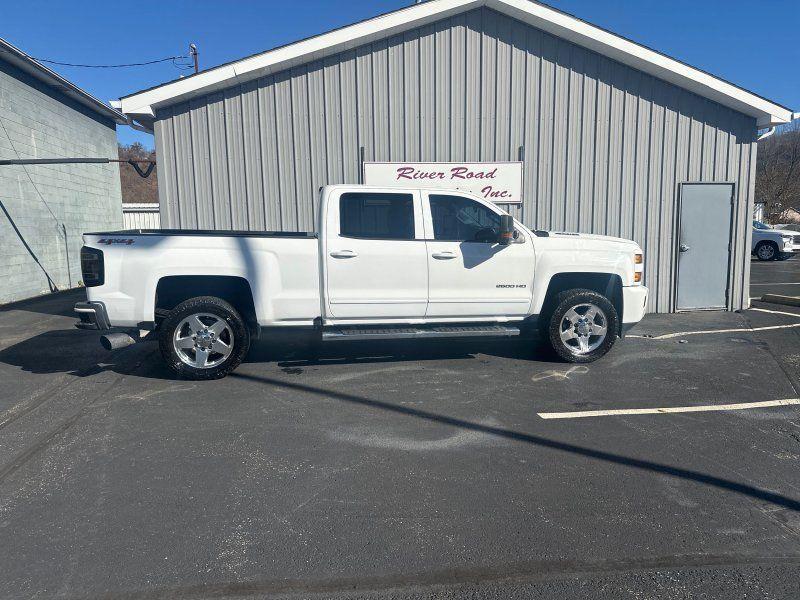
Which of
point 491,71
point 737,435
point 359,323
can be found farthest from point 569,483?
point 491,71

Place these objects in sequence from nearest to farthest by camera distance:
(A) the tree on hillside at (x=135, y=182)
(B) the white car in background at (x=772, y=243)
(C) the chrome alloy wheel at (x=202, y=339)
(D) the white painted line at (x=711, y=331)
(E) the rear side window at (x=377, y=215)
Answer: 1. (C) the chrome alloy wheel at (x=202, y=339)
2. (E) the rear side window at (x=377, y=215)
3. (D) the white painted line at (x=711, y=331)
4. (B) the white car in background at (x=772, y=243)
5. (A) the tree on hillside at (x=135, y=182)

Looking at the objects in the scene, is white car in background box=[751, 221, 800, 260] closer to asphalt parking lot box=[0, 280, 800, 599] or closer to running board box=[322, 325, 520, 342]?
asphalt parking lot box=[0, 280, 800, 599]

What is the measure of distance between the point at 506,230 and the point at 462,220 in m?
0.56

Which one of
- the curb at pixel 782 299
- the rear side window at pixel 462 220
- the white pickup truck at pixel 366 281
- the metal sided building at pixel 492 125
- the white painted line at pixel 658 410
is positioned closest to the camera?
the white painted line at pixel 658 410

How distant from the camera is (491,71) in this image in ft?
30.7

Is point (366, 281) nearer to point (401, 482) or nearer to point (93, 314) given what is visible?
point (93, 314)

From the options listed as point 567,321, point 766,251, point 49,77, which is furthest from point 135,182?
point 567,321

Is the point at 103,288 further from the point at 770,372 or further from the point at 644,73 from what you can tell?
the point at 644,73

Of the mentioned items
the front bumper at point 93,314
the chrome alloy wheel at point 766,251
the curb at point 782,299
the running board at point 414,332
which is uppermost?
the chrome alloy wheel at point 766,251

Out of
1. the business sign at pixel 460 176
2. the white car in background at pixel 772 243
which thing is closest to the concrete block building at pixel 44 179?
the business sign at pixel 460 176

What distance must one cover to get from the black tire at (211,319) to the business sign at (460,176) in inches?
169

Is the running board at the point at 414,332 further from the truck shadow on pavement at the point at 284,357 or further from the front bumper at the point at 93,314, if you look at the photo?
the front bumper at the point at 93,314

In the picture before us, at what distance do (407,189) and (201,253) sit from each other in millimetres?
2359

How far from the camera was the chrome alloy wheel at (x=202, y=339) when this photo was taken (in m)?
5.89
